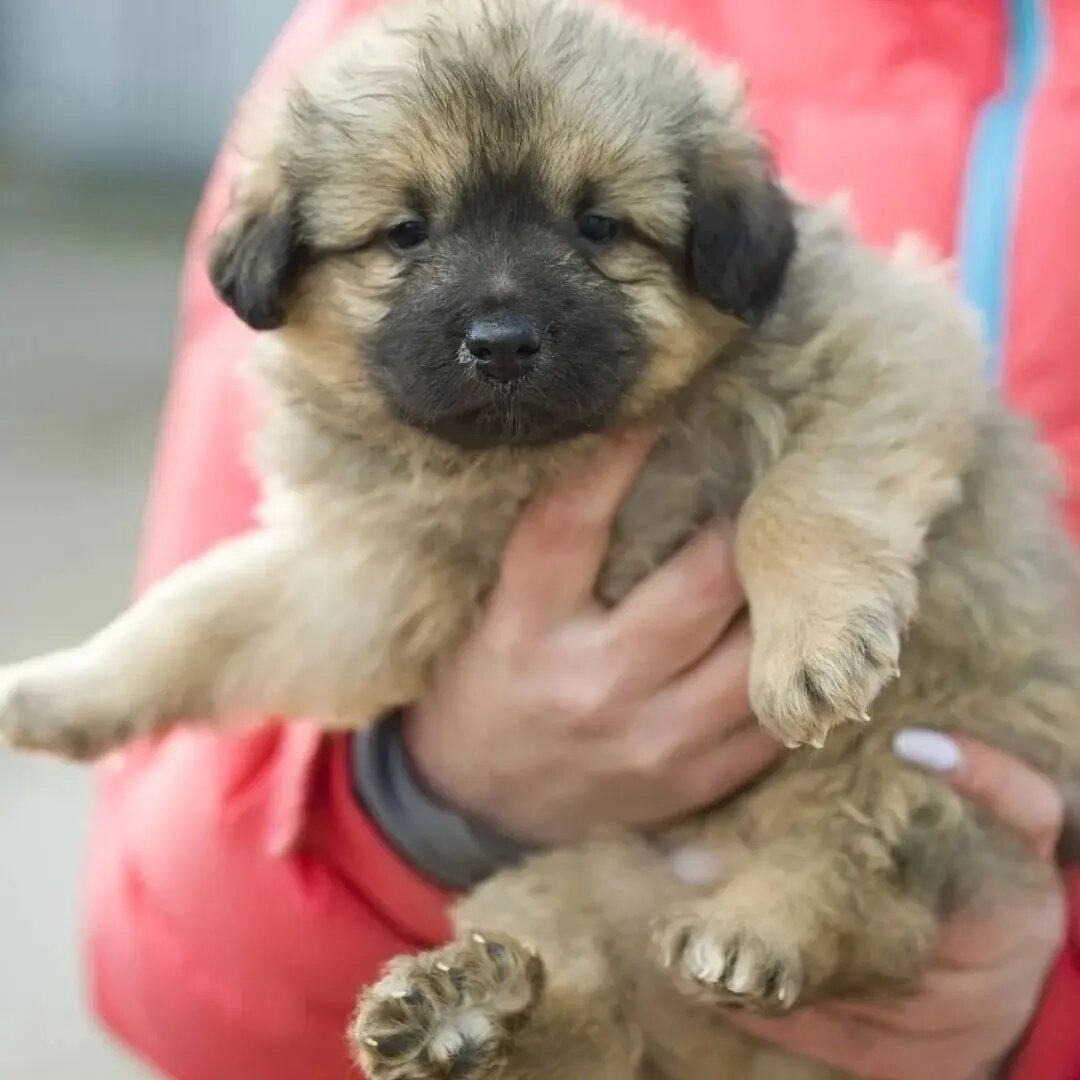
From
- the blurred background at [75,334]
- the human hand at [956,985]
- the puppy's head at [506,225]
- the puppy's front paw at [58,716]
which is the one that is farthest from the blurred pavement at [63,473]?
the puppy's head at [506,225]

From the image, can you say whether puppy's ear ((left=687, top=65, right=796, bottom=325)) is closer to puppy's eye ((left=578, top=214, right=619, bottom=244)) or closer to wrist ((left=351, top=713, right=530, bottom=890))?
puppy's eye ((left=578, top=214, right=619, bottom=244))

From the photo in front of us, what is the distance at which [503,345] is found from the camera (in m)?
1.25

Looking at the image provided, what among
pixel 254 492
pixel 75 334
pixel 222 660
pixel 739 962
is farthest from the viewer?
pixel 75 334

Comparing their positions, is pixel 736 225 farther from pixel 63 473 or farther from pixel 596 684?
pixel 63 473

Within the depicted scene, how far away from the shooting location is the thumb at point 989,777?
52.2 inches

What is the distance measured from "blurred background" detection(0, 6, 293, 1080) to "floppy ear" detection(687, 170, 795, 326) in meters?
1.87

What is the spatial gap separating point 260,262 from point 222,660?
470mm

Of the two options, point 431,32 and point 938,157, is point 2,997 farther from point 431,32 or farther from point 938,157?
point 938,157

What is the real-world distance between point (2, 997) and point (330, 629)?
1480 mm

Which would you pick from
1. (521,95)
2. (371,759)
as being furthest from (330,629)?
(521,95)

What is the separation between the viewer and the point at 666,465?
1.44 metres

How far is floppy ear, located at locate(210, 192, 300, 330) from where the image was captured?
4.55ft

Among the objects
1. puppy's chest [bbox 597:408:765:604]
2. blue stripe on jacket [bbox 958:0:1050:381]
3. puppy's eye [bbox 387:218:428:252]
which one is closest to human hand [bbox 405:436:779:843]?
puppy's chest [bbox 597:408:765:604]

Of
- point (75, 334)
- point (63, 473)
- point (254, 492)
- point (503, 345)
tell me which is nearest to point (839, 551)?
point (503, 345)
